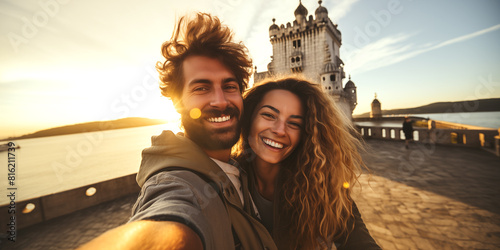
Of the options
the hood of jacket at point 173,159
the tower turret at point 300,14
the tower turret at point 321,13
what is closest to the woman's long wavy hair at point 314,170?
the hood of jacket at point 173,159

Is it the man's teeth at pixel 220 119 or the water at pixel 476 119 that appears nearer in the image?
the man's teeth at pixel 220 119

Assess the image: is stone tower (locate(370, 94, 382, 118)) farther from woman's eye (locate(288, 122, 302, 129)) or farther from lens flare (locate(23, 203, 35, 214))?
lens flare (locate(23, 203, 35, 214))

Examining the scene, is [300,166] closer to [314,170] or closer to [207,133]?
[314,170]

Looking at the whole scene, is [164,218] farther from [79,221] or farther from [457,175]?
[457,175]

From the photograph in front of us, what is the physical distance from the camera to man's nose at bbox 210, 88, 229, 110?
6.57 ft

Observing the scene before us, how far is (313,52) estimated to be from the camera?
23938 millimetres

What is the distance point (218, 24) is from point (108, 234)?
252 cm

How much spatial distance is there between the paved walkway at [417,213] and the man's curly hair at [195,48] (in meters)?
3.54

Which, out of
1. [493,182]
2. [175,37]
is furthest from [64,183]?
[493,182]

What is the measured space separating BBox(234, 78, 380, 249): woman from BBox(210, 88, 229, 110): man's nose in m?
0.53

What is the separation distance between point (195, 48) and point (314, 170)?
217cm

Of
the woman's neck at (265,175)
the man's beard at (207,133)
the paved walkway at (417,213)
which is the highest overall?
the man's beard at (207,133)

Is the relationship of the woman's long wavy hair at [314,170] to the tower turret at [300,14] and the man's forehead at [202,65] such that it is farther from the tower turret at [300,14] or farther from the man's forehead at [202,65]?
the tower turret at [300,14]

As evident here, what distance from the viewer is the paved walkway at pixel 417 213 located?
388 centimetres
